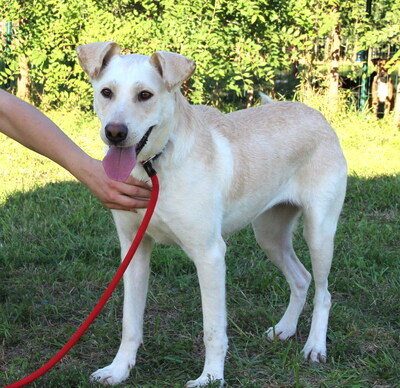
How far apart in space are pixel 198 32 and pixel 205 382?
5.45 metres

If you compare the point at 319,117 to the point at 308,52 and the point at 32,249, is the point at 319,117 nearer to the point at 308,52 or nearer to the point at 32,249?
the point at 32,249

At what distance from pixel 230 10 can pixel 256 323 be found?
5.09m

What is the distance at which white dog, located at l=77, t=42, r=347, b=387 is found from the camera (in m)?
2.47

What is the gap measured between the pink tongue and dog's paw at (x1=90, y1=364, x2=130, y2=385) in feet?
3.31

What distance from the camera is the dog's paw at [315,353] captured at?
3115 mm

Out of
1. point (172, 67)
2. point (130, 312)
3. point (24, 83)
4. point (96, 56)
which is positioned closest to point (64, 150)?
point (96, 56)

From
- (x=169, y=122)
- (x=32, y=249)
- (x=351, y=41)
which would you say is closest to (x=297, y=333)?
(x=169, y=122)

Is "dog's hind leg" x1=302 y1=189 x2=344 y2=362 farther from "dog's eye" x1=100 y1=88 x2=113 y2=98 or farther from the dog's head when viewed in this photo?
"dog's eye" x1=100 y1=88 x2=113 y2=98

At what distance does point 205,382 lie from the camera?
109 inches

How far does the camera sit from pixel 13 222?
459 cm

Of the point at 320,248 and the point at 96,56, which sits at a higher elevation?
the point at 96,56

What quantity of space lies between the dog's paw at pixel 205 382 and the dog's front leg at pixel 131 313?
1.07 ft

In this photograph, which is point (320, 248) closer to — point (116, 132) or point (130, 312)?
point (130, 312)

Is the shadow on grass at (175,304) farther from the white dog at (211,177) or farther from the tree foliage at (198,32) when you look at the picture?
the tree foliage at (198,32)
